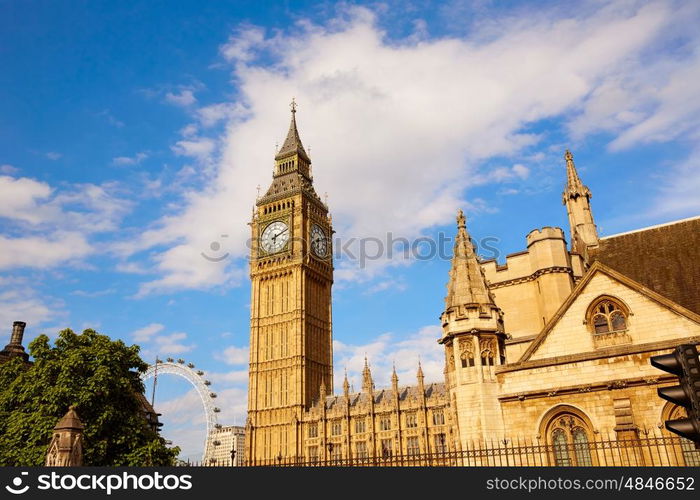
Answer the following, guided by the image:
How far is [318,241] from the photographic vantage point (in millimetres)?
87062

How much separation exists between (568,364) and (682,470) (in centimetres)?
636

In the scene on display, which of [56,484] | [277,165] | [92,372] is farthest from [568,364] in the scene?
[277,165]

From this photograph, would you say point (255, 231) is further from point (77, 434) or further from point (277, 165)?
point (77, 434)

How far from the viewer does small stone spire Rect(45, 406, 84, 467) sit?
1580 centimetres

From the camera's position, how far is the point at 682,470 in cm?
1078

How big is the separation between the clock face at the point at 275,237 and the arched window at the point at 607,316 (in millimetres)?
67673

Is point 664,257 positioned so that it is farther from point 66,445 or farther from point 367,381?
point 367,381

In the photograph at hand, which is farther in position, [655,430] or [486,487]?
[655,430]

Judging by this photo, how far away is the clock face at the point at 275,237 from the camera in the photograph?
84.6m

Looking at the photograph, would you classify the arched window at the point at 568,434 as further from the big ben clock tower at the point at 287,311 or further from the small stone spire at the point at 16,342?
the big ben clock tower at the point at 287,311

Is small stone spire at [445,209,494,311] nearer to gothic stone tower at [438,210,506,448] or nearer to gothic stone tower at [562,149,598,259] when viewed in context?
gothic stone tower at [438,210,506,448]

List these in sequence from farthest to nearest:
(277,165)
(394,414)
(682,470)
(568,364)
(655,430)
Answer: (277,165) < (394,414) < (568,364) < (655,430) < (682,470)

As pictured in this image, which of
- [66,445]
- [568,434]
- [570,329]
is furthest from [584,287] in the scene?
[66,445]

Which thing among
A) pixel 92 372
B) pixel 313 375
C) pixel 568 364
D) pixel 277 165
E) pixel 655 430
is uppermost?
pixel 277 165
